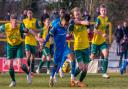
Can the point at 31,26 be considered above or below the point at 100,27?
below

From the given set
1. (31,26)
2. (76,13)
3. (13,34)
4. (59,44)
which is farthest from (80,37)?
(31,26)

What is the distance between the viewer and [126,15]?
41.1m

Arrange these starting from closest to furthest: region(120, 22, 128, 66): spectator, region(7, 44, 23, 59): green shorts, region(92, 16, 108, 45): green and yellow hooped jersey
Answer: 1. region(7, 44, 23, 59): green shorts
2. region(92, 16, 108, 45): green and yellow hooped jersey
3. region(120, 22, 128, 66): spectator

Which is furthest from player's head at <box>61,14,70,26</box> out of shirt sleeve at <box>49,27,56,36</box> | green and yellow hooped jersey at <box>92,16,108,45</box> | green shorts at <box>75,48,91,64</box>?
green and yellow hooped jersey at <box>92,16,108,45</box>

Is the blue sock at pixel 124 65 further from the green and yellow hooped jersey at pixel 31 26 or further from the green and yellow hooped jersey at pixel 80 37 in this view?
the green and yellow hooped jersey at pixel 80 37

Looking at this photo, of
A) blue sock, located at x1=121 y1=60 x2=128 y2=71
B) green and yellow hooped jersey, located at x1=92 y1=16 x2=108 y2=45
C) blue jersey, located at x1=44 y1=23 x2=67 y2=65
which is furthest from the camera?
blue sock, located at x1=121 y1=60 x2=128 y2=71

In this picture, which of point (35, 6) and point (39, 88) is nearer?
point (39, 88)

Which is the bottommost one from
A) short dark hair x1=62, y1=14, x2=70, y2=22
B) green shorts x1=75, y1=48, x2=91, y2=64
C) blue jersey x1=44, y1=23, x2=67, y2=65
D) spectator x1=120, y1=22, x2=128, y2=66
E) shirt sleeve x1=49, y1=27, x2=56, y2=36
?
spectator x1=120, y1=22, x2=128, y2=66

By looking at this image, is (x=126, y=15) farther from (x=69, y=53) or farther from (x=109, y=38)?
(x=69, y=53)

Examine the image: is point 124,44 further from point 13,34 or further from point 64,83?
point 13,34

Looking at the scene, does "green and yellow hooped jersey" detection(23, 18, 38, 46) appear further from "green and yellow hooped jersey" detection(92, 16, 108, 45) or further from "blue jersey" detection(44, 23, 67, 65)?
"blue jersey" detection(44, 23, 67, 65)

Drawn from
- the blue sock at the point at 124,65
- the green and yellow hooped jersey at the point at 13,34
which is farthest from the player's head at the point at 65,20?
the blue sock at the point at 124,65

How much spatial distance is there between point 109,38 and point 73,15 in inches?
319

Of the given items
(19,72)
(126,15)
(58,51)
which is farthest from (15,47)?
A: (126,15)
